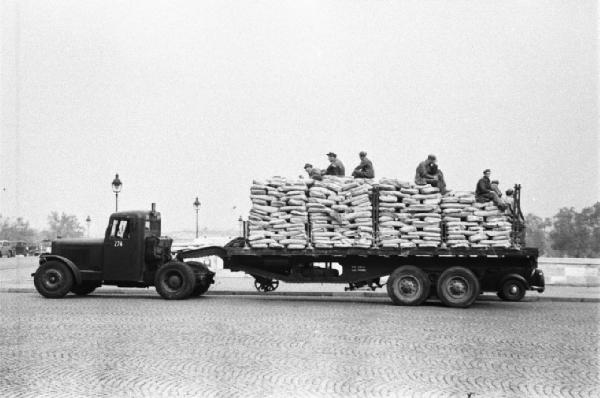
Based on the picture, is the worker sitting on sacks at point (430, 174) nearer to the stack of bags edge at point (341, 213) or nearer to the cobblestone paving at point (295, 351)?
the stack of bags edge at point (341, 213)

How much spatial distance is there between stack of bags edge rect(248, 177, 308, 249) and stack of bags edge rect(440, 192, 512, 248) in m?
3.31

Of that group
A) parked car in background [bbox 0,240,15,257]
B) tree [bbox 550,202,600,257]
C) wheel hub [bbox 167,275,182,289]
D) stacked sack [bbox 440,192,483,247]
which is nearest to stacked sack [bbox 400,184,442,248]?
stacked sack [bbox 440,192,483,247]

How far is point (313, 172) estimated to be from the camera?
16.4m

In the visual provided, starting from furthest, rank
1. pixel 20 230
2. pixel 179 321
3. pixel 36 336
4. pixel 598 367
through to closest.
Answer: pixel 20 230, pixel 179 321, pixel 36 336, pixel 598 367

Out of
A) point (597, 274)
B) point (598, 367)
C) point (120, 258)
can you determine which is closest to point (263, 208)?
point (120, 258)

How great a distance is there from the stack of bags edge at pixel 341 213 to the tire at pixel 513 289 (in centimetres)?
343

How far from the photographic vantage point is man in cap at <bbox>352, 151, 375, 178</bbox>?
16453 mm

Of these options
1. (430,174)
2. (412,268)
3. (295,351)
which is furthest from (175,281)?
(295,351)

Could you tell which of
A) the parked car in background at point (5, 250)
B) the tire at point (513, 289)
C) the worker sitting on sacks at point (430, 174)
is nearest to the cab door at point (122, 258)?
the worker sitting on sacks at point (430, 174)

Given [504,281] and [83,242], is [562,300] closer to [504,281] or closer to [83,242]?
[504,281]

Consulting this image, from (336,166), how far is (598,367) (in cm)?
948

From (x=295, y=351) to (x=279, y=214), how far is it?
7.02m

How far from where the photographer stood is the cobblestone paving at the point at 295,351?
701 cm

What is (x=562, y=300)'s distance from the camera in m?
17.1
